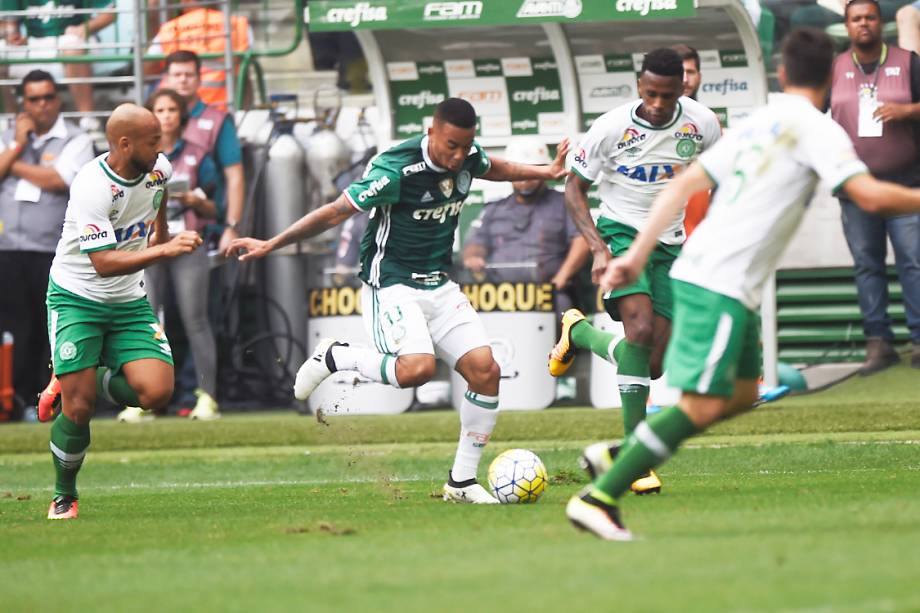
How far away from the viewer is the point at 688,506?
8641 millimetres

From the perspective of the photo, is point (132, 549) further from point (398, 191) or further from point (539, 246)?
point (539, 246)

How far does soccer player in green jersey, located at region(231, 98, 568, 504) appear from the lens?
388 inches

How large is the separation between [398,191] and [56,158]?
23.2 ft

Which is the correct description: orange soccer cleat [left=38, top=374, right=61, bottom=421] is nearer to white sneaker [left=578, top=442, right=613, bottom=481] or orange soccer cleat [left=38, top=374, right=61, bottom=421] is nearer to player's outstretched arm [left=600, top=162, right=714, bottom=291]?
white sneaker [left=578, top=442, right=613, bottom=481]

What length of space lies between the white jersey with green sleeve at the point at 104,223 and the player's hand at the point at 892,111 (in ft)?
21.1

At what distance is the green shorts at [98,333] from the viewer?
32.4 feet

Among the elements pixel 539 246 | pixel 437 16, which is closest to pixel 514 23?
pixel 437 16

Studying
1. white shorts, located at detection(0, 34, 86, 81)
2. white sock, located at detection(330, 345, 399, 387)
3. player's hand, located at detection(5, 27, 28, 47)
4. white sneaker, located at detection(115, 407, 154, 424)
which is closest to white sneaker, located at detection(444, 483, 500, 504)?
white sock, located at detection(330, 345, 399, 387)

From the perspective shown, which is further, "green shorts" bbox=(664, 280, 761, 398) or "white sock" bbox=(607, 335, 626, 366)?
"white sock" bbox=(607, 335, 626, 366)

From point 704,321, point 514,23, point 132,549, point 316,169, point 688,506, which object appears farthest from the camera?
point 316,169

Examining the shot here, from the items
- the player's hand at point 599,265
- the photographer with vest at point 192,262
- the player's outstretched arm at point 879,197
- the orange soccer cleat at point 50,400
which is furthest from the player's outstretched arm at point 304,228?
the photographer with vest at point 192,262

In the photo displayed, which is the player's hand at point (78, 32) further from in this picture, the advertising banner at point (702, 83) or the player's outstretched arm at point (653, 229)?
the player's outstretched arm at point (653, 229)

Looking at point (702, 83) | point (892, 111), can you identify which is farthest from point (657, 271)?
point (702, 83)

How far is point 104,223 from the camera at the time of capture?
9664 mm
